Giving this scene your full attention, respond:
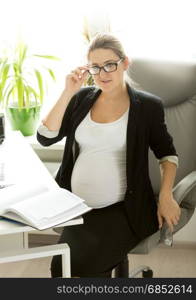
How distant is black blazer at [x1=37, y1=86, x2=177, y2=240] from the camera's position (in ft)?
6.99

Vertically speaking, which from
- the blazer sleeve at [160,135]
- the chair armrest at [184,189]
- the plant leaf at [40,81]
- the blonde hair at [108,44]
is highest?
the blonde hair at [108,44]

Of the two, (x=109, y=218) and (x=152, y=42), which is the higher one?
(x=152, y=42)

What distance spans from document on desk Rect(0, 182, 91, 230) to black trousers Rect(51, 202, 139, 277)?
0.74 ft

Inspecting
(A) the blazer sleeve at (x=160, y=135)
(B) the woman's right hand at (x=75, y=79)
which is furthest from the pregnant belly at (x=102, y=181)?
(B) the woman's right hand at (x=75, y=79)

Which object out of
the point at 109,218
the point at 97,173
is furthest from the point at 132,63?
the point at 109,218

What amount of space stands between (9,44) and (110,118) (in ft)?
3.13

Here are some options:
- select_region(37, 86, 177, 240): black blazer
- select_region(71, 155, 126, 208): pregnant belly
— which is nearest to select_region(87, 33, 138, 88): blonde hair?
select_region(37, 86, 177, 240): black blazer

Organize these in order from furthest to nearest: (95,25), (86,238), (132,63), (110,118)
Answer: (95,25) → (132,63) → (110,118) → (86,238)

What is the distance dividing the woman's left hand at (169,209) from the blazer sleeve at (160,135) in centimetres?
18

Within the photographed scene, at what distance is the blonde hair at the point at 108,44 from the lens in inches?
82.4

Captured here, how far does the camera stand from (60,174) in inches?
89.7

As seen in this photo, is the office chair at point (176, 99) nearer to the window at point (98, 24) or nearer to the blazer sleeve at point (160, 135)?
the blazer sleeve at point (160, 135)

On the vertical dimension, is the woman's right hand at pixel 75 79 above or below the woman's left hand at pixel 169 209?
above

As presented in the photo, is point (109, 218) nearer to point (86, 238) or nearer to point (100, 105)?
point (86, 238)
